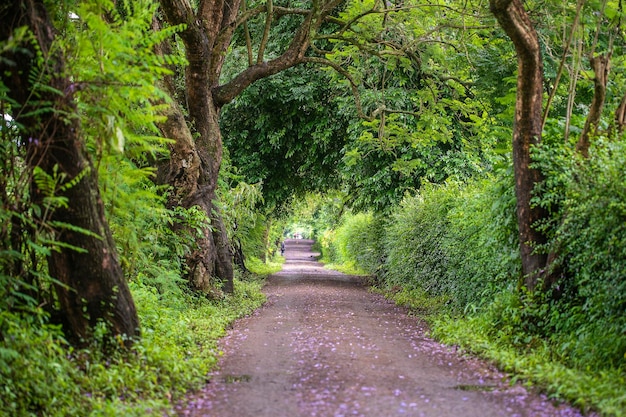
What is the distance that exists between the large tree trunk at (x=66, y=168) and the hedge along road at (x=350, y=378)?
144 cm

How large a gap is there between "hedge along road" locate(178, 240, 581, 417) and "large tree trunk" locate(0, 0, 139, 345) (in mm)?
1439

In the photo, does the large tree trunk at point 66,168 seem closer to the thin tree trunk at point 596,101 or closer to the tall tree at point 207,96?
the thin tree trunk at point 596,101

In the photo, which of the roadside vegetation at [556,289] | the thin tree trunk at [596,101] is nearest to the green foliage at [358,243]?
the roadside vegetation at [556,289]

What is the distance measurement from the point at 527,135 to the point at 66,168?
Answer: 6530mm

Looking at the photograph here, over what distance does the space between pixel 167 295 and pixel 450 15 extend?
906cm

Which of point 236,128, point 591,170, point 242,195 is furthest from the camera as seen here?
point 236,128

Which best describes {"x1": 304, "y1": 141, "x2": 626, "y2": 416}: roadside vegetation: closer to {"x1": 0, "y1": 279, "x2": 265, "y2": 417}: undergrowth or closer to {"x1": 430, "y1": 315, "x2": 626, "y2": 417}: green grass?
{"x1": 430, "y1": 315, "x2": 626, "y2": 417}: green grass

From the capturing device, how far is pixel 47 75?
20.7 feet

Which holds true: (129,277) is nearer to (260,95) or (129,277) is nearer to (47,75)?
(47,75)

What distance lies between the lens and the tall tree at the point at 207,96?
13.6 meters

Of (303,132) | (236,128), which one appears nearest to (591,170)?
(303,132)

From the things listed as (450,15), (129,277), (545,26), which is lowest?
(129,277)

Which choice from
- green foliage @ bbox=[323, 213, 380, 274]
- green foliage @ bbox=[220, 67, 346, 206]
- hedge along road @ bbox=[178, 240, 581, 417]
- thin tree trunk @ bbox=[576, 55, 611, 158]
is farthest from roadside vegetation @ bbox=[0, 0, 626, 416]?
green foliage @ bbox=[323, 213, 380, 274]

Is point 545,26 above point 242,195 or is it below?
above
